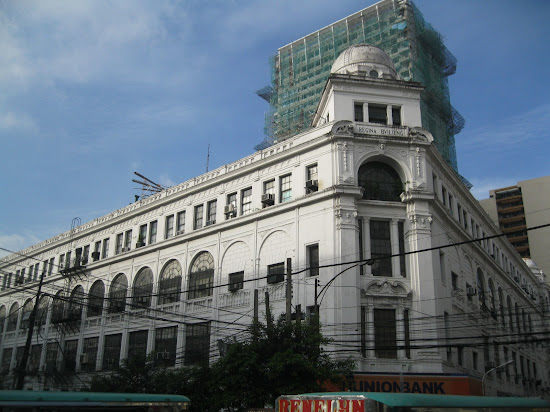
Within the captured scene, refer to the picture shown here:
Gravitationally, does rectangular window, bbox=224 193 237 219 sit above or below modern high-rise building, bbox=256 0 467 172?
below

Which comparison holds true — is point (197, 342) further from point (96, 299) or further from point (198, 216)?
point (96, 299)

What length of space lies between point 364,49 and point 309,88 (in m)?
32.4

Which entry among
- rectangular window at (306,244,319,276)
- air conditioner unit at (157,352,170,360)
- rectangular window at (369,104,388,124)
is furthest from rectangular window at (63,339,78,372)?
rectangular window at (369,104,388,124)

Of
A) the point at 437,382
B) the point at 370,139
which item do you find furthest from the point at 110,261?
the point at 437,382

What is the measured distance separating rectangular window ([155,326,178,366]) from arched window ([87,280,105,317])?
8.82 metres

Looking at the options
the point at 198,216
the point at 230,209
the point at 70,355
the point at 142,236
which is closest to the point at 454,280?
the point at 230,209

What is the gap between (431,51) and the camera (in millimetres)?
71062

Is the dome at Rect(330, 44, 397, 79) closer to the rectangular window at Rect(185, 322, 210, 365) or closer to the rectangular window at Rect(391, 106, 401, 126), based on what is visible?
the rectangular window at Rect(391, 106, 401, 126)

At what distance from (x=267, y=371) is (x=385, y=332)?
30.7ft

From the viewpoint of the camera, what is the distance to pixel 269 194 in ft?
124

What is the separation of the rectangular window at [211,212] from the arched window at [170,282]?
14.3 feet

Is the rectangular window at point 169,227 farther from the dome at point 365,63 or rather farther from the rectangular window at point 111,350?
the dome at point 365,63

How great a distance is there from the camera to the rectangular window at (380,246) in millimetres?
33312

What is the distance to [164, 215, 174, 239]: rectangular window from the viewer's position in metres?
45.4
